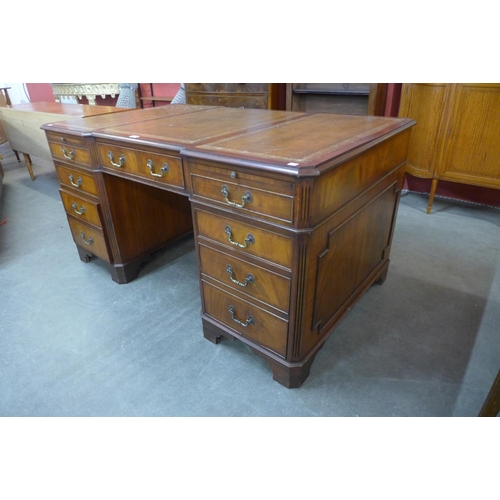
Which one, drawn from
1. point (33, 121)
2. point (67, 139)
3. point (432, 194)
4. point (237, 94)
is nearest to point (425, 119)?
point (432, 194)

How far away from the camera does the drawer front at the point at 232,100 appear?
9.88 feet

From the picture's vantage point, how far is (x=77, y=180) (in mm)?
1869

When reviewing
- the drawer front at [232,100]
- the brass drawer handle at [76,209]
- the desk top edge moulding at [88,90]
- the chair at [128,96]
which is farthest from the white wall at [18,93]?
the brass drawer handle at [76,209]

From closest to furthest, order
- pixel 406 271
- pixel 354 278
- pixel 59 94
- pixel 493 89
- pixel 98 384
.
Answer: pixel 98 384
pixel 354 278
pixel 406 271
pixel 493 89
pixel 59 94

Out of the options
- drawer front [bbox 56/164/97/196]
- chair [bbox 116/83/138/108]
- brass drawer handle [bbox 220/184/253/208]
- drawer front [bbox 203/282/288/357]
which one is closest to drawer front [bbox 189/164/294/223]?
brass drawer handle [bbox 220/184/253/208]

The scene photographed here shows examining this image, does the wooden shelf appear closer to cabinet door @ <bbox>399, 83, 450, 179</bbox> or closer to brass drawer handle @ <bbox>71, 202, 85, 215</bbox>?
cabinet door @ <bbox>399, 83, 450, 179</bbox>

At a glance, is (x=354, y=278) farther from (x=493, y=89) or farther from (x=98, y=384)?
(x=493, y=89)

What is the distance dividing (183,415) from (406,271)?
4.61 ft

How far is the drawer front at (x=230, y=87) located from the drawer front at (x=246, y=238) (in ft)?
6.61

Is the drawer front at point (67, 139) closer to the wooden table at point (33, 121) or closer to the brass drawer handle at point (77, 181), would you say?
the brass drawer handle at point (77, 181)

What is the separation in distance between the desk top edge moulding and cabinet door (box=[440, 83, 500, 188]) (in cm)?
388

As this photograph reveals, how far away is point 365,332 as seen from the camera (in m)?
1.63

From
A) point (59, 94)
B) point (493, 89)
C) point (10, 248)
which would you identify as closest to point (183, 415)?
point (10, 248)

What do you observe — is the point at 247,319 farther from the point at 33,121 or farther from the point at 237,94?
the point at 33,121
